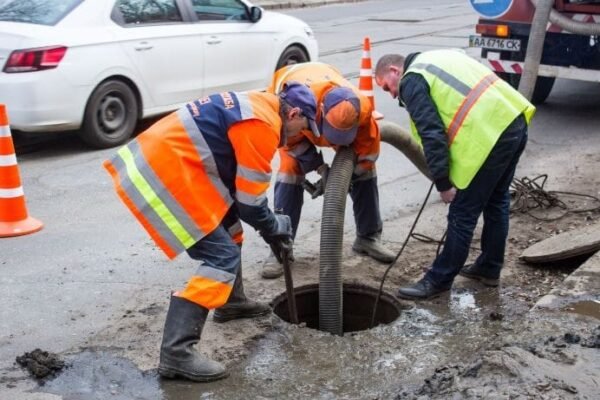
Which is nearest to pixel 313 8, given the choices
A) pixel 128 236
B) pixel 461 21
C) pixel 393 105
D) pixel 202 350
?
pixel 461 21

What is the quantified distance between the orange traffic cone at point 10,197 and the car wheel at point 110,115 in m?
1.86

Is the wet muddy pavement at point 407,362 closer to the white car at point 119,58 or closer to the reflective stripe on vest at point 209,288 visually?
the reflective stripe on vest at point 209,288

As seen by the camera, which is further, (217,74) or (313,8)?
(313,8)

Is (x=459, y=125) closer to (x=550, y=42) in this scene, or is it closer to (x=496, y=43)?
(x=550, y=42)

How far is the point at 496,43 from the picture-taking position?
959 cm

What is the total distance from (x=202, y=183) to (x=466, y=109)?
1.59m

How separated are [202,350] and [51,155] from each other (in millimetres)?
4444

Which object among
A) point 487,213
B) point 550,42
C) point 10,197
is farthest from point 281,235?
point 550,42

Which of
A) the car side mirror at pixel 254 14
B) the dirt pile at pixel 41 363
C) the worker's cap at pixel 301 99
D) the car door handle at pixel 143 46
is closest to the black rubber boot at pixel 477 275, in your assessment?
the worker's cap at pixel 301 99

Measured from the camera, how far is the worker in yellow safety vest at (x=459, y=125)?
463cm

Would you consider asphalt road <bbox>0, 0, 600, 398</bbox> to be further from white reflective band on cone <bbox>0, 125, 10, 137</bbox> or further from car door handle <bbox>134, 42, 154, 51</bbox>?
car door handle <bbox>134, 42, 154, 51</bbox>

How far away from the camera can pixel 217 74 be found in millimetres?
9266

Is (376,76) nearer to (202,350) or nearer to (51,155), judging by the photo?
(202,350)

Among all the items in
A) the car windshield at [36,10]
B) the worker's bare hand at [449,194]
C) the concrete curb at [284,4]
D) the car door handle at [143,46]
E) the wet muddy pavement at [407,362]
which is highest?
the car windshield at [36,10]
